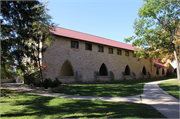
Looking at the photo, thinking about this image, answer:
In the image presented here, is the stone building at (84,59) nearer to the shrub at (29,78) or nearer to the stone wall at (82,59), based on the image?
the stone wall at (82,59)

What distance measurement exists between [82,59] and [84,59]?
399mm

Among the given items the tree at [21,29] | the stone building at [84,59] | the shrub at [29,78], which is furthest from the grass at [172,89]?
the shrub at [29,78]

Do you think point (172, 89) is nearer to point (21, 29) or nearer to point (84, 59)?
point (21, 29)

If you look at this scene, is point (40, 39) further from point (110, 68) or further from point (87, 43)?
point (110, 68)

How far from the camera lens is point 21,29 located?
899cm

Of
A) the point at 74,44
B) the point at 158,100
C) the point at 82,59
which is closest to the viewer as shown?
the point at 158,100

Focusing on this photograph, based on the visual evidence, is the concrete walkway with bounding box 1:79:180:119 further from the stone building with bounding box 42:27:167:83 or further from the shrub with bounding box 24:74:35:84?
the stone building with bounding box 42:27:167:83

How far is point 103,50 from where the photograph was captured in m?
24.2

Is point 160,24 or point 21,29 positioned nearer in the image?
point 21,29

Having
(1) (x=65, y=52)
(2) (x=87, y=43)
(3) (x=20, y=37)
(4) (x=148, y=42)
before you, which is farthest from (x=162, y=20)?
(3) (x=20, y=37)

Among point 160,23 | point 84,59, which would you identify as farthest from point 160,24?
point 84,59

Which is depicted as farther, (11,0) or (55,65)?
(55,65)

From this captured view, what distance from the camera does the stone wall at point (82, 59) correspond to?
1745 centimetres

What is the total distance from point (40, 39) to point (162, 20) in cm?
2119
